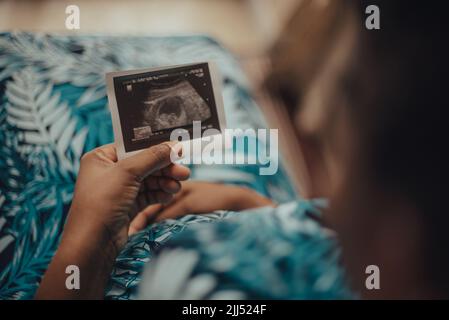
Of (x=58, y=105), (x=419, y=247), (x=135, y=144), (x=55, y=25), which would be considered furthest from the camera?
(x=55, y=25)

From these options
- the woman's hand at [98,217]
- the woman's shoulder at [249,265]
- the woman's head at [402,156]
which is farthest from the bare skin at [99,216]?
the woman's head at [402,156]

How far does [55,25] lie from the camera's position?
4.39ft

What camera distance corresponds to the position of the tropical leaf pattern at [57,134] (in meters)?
0.76

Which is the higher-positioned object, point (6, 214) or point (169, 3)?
point (169, 3)

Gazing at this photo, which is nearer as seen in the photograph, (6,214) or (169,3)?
(6,214)

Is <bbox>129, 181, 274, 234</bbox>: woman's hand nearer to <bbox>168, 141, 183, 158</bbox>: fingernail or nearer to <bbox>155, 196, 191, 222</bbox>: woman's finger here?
<bbox>155, 196, 191, 222</bbox>: woman's finger

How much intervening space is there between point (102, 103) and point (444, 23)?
0.78 meters

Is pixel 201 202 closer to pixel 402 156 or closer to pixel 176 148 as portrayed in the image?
pixel 176 148

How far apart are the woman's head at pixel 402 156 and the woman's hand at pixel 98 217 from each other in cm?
41

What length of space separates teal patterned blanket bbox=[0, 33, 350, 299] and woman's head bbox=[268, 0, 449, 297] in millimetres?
216

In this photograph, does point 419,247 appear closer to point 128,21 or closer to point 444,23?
point 444,23

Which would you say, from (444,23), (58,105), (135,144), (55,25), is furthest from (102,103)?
(444,23)

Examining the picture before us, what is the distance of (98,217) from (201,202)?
0.27 meters

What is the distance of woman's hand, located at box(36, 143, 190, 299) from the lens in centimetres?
66
